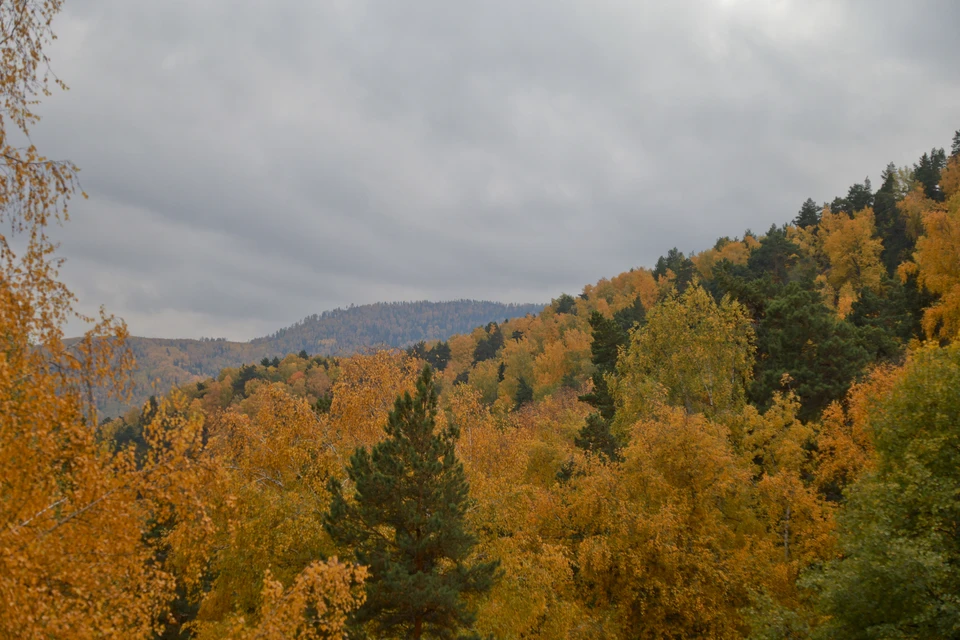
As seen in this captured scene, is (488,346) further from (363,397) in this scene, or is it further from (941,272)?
(363,397)

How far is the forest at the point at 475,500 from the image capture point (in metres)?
5.55

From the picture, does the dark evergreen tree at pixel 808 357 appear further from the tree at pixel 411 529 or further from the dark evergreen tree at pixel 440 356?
the dark evergreen tree at pixel 440 356

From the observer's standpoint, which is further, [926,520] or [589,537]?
[589,537]

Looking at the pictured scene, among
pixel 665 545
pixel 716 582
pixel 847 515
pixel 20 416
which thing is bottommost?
pixel 716 582

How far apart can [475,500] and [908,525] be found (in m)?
11.8

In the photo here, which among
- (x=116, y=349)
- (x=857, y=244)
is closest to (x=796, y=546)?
(x=116, y=349)

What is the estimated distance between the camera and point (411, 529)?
13188 millimetres

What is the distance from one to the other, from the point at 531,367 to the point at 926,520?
261ft

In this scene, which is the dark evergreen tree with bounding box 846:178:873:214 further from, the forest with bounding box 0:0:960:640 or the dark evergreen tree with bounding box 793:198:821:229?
the forest with bounding box 0:0:960:640

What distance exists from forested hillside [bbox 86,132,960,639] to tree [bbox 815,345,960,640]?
69 millimetres

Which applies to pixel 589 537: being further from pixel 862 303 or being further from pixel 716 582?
pixel 862 303

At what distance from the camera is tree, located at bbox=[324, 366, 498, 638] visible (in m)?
12.3

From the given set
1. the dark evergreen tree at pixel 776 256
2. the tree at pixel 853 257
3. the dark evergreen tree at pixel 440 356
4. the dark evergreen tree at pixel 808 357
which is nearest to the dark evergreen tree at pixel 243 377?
the dark evergreen tree at pixel 440 356

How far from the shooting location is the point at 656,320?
111 ft
